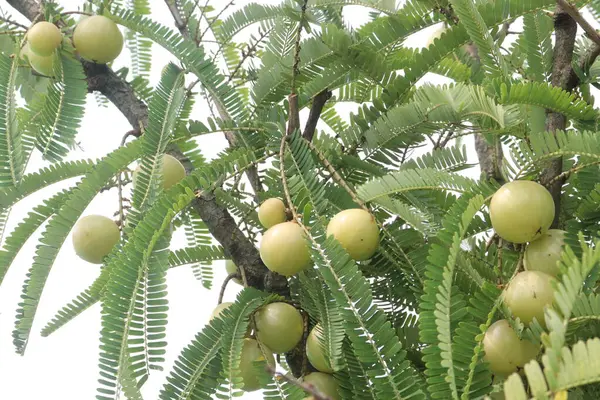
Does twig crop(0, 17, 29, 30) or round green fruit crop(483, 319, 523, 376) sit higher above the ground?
twig crop(0, 17, 29, 30)

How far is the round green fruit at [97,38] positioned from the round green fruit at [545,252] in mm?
559

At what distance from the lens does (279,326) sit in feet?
2.44

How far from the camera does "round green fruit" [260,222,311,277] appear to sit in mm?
673

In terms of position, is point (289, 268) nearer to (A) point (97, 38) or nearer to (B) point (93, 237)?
(B) point (93, 237)

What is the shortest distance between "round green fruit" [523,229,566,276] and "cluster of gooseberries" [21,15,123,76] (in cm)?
56

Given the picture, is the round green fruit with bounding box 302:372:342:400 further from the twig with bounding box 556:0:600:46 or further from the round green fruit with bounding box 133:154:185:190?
the twig with bounding box 556:0:600:46

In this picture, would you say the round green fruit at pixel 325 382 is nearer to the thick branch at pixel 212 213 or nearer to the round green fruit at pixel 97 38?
the thick branch at pixel 212 213

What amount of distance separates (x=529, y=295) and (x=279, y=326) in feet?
0.82

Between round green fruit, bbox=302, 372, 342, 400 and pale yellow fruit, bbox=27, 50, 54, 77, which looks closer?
round green fruit, bbox=302, 372, 342, 400

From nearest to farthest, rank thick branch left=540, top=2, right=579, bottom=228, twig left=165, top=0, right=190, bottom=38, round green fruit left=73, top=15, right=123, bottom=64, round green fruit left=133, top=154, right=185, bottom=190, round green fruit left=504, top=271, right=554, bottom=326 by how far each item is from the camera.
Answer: round green fruit left=504, top=271, right=554, bottom=326
thick branch left=540, top=2, right=579, bottom=228
round green fruit left=133, top=154, right=185, bottom=190
round green fruit left=73, top=15, right=123, bottom=64
twig left=165, top=0, right=190, bottom=38

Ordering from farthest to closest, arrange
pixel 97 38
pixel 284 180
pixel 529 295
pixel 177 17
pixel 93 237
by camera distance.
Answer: pixel 177 17 < pixel 97 38 < pixel 93 237 < pixel 284 180 < pixel 529 295

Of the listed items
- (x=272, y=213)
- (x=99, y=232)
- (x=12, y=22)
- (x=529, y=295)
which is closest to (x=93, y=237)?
(x=99, y=232)

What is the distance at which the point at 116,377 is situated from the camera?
61cm

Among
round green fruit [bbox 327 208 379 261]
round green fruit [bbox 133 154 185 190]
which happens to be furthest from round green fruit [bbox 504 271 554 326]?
round green fruit [bbox 133 154 185 190]
